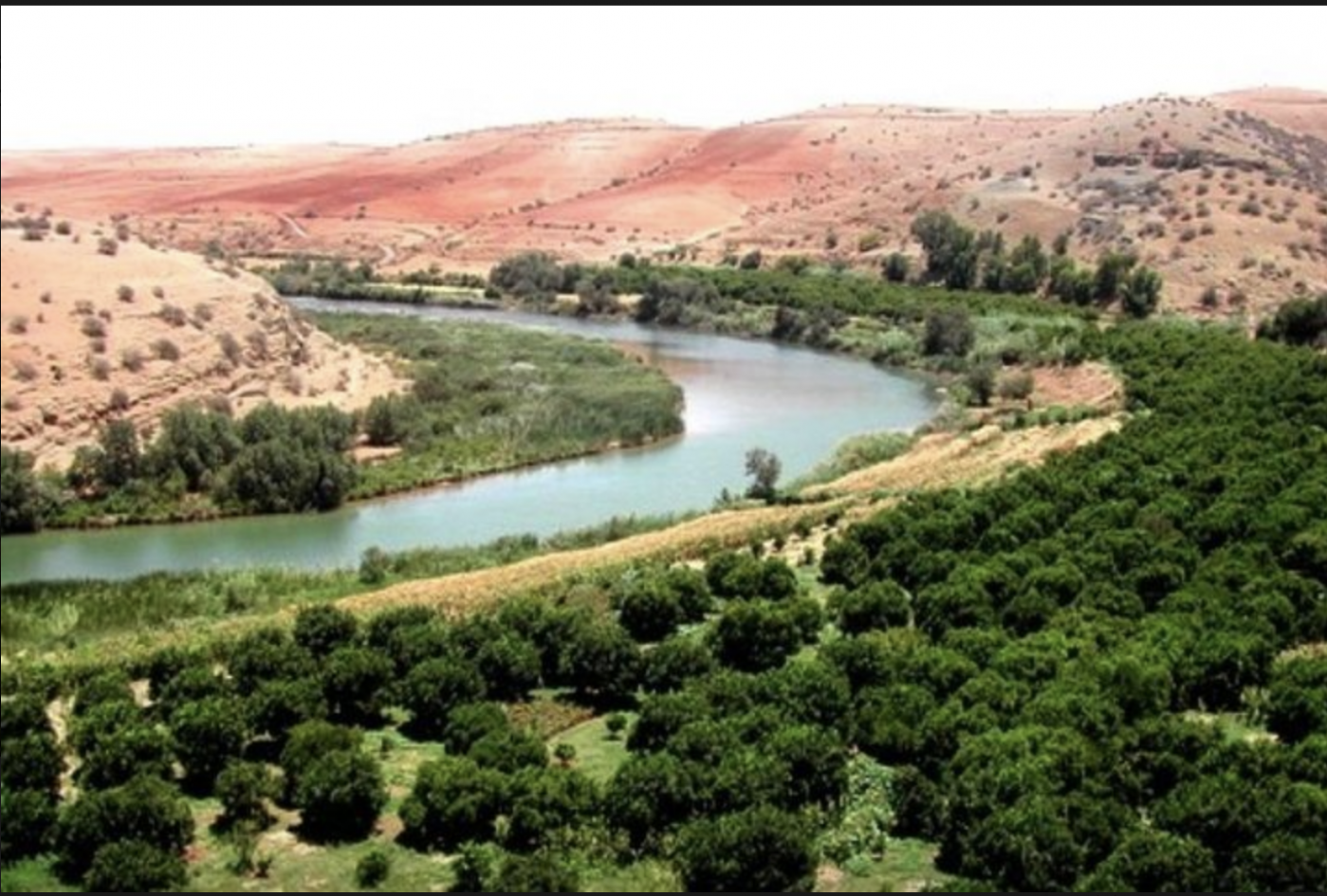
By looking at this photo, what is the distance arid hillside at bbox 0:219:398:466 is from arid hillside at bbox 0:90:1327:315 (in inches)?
973

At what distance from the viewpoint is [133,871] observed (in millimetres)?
19250

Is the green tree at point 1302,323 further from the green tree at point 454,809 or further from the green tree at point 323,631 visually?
the green tree at point 454,809

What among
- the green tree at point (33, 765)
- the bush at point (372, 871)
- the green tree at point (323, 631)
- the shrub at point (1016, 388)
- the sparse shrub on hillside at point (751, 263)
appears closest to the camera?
the bush at point (372, 871)

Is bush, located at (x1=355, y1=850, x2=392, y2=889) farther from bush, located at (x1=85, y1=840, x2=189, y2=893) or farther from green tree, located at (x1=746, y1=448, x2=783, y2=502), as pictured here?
green tree, located at (x1=746, y1=448, x2=783, y2=502)

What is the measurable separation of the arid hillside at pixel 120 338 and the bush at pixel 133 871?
239 inches

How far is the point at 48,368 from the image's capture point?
13.8 metres

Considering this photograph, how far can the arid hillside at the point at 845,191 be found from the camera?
6762 cm

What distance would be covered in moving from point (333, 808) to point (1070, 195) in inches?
3677

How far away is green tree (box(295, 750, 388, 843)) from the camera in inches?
858

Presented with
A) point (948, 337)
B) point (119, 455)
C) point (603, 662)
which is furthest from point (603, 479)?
point (948, 337)

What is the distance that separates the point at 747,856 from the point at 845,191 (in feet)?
349

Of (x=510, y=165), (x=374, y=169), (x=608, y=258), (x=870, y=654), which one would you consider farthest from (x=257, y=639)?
(x=608, y=258)

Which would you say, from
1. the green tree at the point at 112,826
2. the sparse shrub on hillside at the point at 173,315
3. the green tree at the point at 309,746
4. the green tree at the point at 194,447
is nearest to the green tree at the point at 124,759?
the green tree at the point at 112,826

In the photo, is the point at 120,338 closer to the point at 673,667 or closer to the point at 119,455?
the point at 119,455
